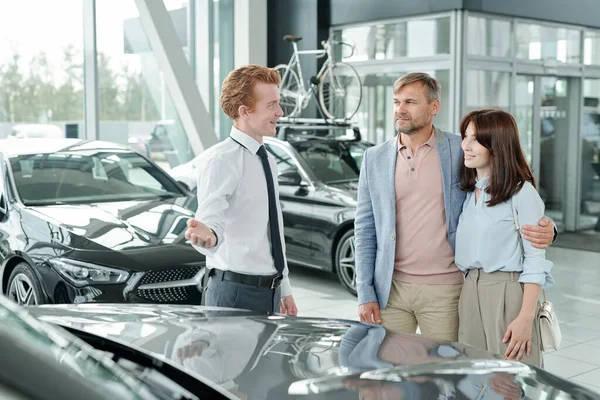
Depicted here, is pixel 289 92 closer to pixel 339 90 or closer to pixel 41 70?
pixel 339 90

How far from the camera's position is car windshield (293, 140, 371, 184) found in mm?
8086

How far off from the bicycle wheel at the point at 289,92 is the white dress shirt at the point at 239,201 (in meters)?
7.30

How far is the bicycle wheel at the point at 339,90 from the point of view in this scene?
10.7 m

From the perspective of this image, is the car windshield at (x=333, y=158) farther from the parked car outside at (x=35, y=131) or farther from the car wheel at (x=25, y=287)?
the parked car outside at (x=35, y=131)

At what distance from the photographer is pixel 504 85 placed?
11000mm

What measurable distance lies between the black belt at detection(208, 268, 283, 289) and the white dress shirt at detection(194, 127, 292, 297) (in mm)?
16

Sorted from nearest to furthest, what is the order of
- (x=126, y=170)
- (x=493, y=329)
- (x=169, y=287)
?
(x=493, y=329), (x=169, y=287), (x=126, y=170)

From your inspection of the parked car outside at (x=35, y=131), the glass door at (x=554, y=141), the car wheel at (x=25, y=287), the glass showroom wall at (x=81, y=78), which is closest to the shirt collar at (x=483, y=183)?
the car wheel at (x=25, y=287)

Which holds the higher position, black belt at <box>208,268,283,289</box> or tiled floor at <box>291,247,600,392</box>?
black belt at <box>208,268,283,289</box>

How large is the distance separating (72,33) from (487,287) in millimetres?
10025

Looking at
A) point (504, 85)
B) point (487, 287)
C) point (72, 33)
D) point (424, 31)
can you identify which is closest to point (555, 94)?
point (504, 85)

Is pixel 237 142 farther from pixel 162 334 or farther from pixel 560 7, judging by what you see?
pixel 560 7

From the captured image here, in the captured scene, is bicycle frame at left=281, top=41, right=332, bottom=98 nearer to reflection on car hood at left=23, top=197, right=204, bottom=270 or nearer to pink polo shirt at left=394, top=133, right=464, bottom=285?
reflection on car hood at left=23, top=197, right=204, bottom=270

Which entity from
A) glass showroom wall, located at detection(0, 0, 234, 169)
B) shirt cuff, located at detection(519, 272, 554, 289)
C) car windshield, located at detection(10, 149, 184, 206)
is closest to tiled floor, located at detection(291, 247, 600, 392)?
car windshield, located at detection(10, 149, 184, 206)
